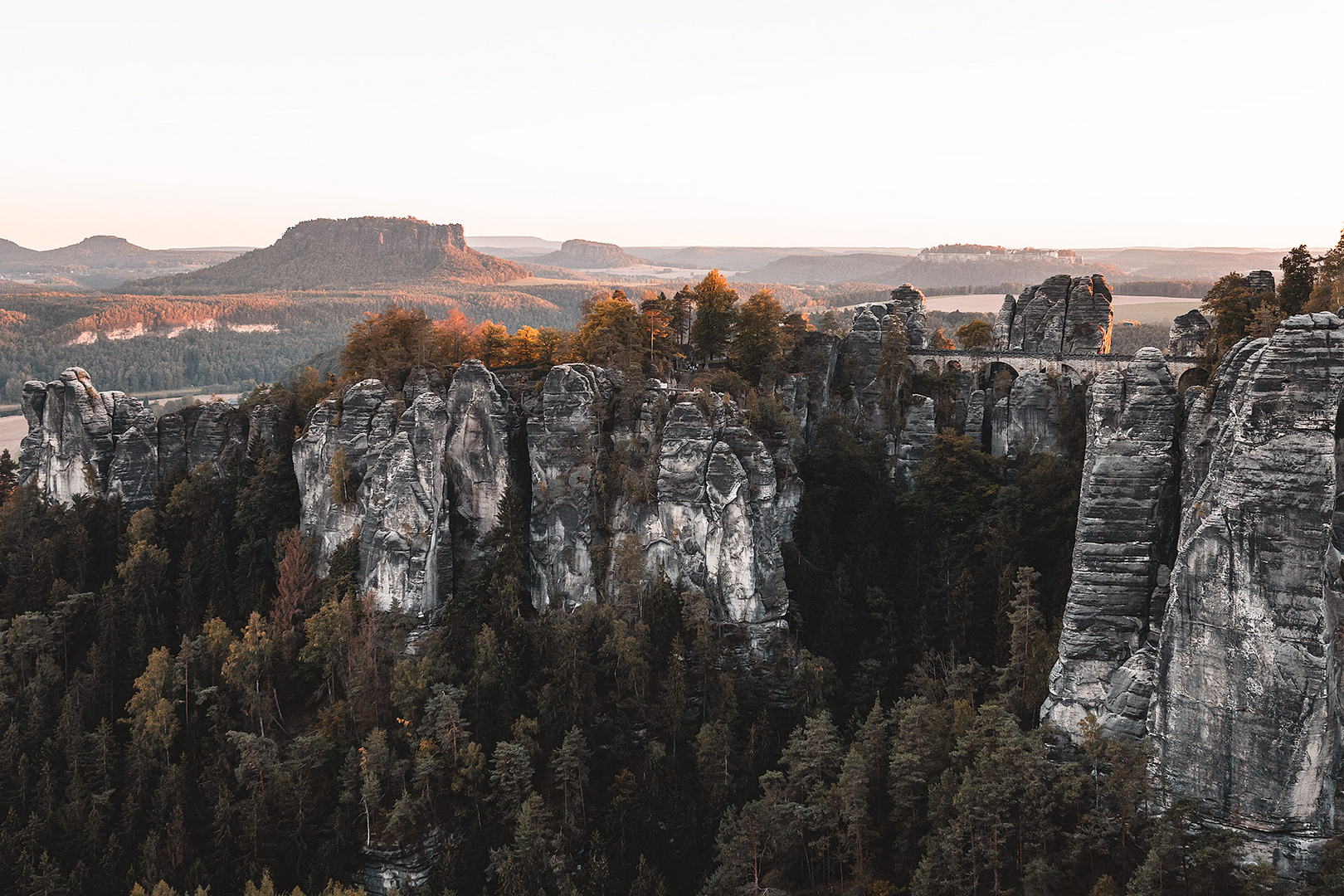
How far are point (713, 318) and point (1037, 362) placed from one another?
22.5 meters

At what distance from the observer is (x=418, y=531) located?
50812 millimetres

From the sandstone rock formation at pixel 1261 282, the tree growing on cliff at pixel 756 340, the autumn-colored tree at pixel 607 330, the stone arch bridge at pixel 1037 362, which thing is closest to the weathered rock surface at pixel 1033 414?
the stone arch bridge at pixel 1037 362

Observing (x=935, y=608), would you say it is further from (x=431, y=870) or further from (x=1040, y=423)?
(x=431, y=870)

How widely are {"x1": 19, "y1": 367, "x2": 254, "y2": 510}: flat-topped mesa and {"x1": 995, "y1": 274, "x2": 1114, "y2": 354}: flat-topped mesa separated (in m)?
53.4

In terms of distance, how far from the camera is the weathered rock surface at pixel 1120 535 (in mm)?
36375

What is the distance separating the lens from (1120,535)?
121 ft

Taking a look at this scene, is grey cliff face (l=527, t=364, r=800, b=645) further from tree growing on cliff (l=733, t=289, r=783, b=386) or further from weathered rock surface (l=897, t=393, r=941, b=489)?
weathered rock surface (l=897, t=393, r=941, b=489)

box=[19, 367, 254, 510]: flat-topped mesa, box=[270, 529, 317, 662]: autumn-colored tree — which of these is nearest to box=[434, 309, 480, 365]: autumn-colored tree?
box=[19, 367, 254, 510]: flat-topped mesa

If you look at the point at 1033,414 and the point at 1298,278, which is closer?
the point at 1298,278

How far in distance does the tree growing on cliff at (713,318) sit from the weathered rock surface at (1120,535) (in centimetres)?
2979

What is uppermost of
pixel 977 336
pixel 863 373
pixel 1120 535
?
pixel 977 336

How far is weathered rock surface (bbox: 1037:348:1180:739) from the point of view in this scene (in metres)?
36.4

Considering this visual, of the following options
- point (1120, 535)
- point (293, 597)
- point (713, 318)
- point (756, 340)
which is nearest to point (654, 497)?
point (756, 340)

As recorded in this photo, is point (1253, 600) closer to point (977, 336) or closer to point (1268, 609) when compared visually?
point (1268, 609)
